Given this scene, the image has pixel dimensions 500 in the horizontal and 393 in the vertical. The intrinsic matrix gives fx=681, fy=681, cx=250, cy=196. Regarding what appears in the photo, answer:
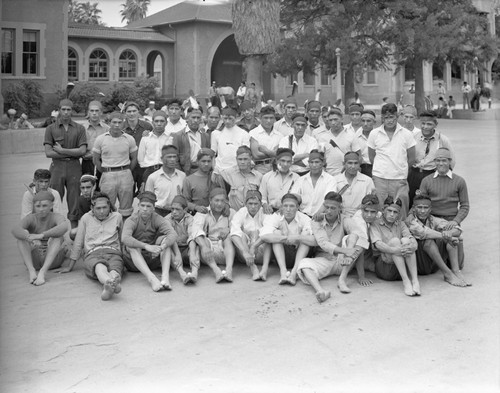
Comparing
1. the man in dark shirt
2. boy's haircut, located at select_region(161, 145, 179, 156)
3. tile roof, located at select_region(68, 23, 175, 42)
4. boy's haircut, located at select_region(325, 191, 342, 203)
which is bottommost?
boy's haircut, located at select_region(325, 191, 342, 203)

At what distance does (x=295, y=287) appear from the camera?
22.7 ft

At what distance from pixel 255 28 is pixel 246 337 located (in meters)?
14.2

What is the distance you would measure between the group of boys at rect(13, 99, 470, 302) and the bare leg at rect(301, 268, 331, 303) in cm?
2

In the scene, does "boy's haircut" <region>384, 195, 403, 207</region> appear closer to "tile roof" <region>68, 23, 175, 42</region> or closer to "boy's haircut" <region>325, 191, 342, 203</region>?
"boy's haircut" <region>325, 191, 342, 203</region>

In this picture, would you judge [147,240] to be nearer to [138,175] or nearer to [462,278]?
[138,175]

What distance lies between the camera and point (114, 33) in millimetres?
36875

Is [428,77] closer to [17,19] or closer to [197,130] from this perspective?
[17,19]

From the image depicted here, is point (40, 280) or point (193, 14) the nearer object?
point (40, 280)

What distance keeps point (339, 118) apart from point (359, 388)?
4694 mm

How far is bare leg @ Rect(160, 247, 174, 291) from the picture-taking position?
6.79 m

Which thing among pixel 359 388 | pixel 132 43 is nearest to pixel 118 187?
pixel 359 388

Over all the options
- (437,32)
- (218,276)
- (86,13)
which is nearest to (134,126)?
(218,276)

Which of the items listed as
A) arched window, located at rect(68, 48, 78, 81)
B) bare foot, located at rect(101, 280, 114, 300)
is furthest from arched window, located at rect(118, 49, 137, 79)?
bare foot, located at rect(101, 280, 114, 300)

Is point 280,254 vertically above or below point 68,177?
below
